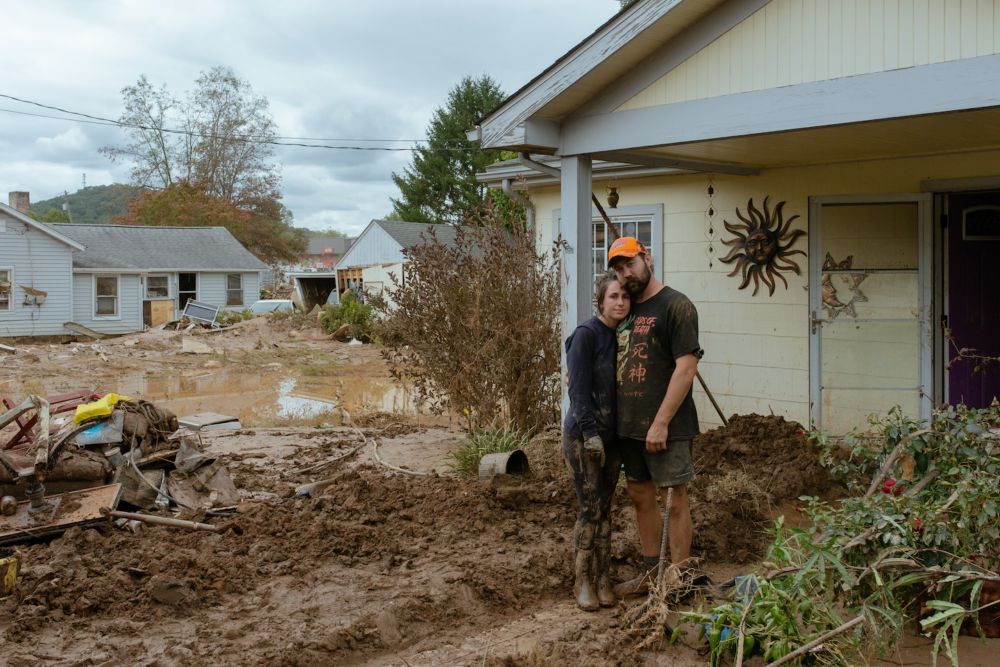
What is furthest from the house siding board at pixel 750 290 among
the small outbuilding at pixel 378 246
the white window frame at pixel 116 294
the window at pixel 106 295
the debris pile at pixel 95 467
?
the small outbuilding at pixel 378 246

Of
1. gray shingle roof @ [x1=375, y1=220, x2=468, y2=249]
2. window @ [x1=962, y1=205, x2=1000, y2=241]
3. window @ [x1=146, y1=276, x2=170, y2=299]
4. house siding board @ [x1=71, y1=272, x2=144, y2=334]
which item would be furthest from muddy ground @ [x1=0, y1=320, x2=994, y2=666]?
gray shingle roof @ [x1=375, y1=220, x2=468, y2=249]

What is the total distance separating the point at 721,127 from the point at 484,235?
128 inches

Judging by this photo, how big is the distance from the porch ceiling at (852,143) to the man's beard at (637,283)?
2060 millimetres

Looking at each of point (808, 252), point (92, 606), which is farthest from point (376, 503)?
point (808, 252)

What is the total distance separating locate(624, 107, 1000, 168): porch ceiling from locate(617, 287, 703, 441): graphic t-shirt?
2170 mm

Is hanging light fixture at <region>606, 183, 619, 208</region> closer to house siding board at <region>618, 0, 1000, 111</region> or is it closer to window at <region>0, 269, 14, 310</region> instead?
house siding board at <region>618, 0, 1000, 111</region>

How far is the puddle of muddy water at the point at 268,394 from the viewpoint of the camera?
14.4 meters

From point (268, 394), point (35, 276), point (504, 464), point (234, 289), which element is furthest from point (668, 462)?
point (234, 289)

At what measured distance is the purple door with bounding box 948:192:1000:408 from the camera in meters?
7.86

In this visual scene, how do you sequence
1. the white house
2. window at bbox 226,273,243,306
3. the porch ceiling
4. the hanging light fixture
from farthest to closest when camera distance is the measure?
window at bbox 226,273,243,306
the white house
the hanging light fixture
the porch ceiling

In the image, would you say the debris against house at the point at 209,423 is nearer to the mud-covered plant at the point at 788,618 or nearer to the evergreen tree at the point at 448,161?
the mud-covered plant at the point at 788,618

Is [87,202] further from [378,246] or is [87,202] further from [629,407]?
[629,407]

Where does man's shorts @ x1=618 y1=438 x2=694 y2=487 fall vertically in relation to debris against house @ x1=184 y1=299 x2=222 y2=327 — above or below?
below

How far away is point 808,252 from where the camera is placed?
8492 millimetres
